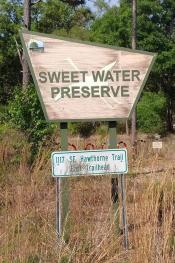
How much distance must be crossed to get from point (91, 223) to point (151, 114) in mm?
26871

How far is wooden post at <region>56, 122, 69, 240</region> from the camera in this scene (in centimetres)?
484

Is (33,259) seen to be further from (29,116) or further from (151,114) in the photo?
(151,114)

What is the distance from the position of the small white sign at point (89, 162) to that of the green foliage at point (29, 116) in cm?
550

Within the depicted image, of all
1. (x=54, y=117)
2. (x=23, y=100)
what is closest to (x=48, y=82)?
(x=54, y=117)

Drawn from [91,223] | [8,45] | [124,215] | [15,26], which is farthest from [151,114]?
[91,223]

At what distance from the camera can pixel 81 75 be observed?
5266 millimetres

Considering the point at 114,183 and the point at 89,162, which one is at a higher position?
the point at 89,162

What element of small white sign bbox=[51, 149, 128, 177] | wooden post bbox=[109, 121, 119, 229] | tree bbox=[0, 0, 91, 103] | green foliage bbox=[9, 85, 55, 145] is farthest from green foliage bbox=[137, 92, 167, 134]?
small white sign bbox=[51, 149, 128, 177]

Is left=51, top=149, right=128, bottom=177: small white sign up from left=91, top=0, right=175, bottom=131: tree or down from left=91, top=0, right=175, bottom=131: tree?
down

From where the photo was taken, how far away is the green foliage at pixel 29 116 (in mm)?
10706

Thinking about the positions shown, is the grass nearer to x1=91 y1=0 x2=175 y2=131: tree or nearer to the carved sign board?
the carved sign board

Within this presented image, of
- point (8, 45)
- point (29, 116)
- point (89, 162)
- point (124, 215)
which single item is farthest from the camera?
point (8, 45)

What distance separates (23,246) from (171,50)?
95.3ft

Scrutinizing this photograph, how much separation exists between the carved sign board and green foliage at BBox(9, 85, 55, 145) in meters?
5.27
